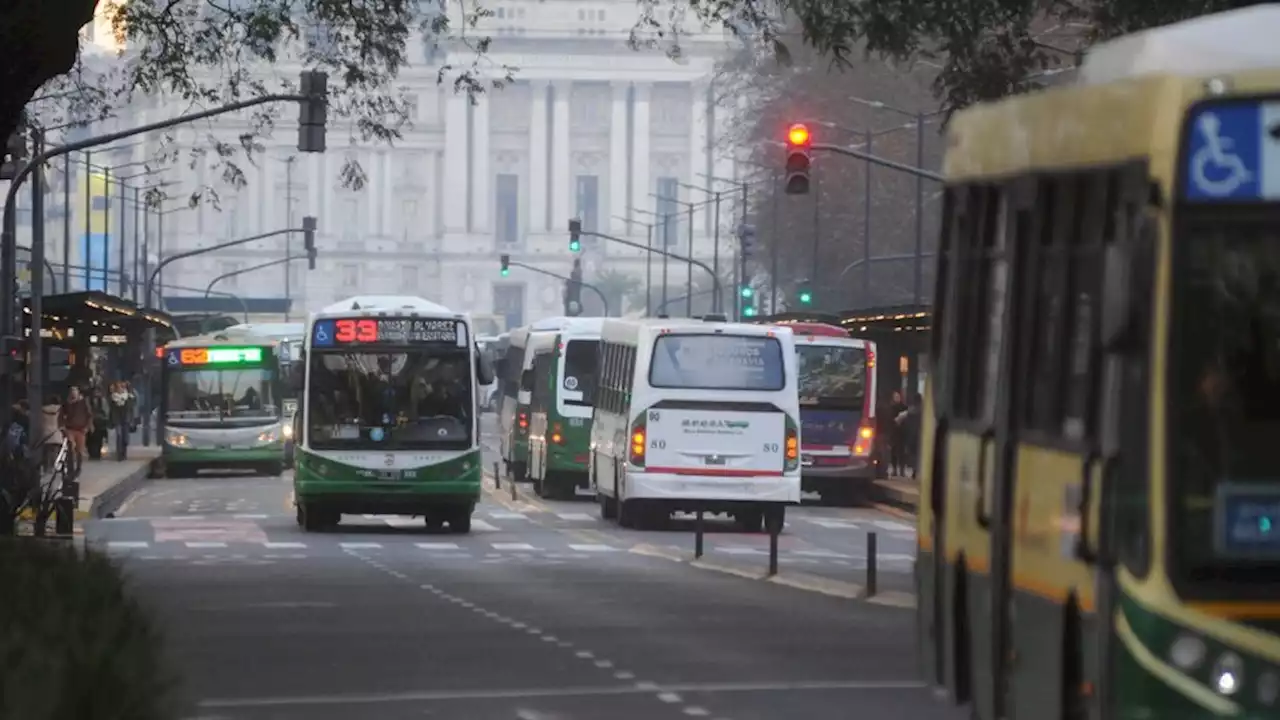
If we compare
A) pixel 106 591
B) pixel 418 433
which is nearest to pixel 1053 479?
pixel 106 591

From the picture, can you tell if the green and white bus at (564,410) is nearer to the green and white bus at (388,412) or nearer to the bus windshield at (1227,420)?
the green and white bus at (388,412)

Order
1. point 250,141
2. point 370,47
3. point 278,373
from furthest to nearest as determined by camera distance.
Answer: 1. point 278,373
2. point 250,141
3. point 370,47

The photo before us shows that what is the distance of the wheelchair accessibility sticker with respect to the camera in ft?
30.9

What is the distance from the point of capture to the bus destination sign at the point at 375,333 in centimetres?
3747

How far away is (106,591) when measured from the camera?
14.2 m

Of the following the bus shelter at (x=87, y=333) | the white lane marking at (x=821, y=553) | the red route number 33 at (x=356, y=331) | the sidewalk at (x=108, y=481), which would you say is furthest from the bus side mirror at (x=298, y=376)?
the white lane marking at (x=821, y=553)

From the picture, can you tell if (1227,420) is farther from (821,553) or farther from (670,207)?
(670,207)

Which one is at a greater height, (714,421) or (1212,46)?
(1212,46)

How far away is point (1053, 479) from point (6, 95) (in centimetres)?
1162

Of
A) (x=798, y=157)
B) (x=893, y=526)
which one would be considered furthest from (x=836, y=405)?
(x=798, y=157)

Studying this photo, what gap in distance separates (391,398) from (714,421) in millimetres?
4100

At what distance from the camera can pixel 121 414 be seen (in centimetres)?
6481

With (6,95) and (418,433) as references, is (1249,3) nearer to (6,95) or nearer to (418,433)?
(6,95)

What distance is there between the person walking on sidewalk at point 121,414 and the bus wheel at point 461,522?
2521cm
